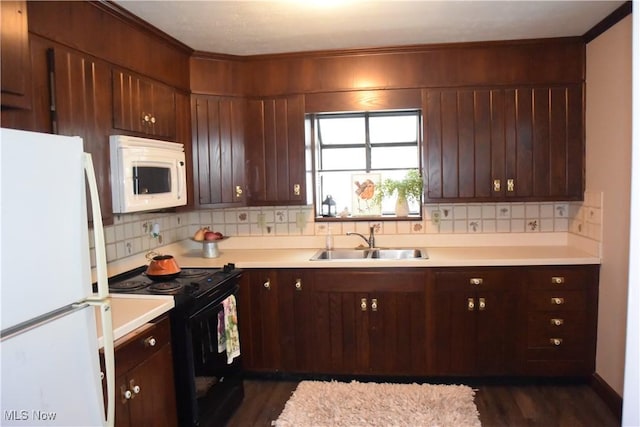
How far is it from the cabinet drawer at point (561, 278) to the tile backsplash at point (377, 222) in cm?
26

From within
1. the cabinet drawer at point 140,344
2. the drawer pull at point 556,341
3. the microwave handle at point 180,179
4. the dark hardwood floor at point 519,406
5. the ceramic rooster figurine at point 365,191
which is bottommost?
the dark hardwood floor at point 519,406

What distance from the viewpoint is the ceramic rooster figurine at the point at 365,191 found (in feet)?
12.2

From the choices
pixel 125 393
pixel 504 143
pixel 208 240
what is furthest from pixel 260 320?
pixel 504 143

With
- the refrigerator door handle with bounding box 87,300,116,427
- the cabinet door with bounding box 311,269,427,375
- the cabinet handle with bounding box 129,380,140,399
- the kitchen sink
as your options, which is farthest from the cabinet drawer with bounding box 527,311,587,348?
the refrigerator door handle with bounding box 87,300,116,427

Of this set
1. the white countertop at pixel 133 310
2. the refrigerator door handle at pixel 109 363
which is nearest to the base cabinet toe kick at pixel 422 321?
the white countertop at pixel 133 310

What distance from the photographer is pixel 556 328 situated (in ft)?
9.84

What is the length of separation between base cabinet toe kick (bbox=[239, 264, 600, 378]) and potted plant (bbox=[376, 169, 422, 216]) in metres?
0.72

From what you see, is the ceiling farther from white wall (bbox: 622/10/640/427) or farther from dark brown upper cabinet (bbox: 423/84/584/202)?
white wall (bbox: 622/10/640/427)

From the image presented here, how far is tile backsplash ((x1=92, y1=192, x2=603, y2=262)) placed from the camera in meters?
3.06

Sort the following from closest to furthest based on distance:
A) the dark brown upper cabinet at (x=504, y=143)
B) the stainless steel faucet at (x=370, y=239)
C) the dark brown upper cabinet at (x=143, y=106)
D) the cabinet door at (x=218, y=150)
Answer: the dark brown upper cabinet at (x=143, y=106), the dark brown upper cabinet at (x=504, y=143), the cabinet door at (x=218, y=150), the stainless steel faucet at (x=370, y=239)

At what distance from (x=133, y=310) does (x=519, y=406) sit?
7.73 ft

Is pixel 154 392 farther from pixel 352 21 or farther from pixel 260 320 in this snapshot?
pixel 352 21

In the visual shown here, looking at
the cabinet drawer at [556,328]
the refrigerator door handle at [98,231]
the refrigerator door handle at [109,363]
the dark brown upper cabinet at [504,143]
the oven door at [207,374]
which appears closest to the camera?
the refrigerator door handle at [98,231]

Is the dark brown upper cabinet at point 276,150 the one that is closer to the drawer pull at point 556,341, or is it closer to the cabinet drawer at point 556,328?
the cabinet drawer at point 556,328
